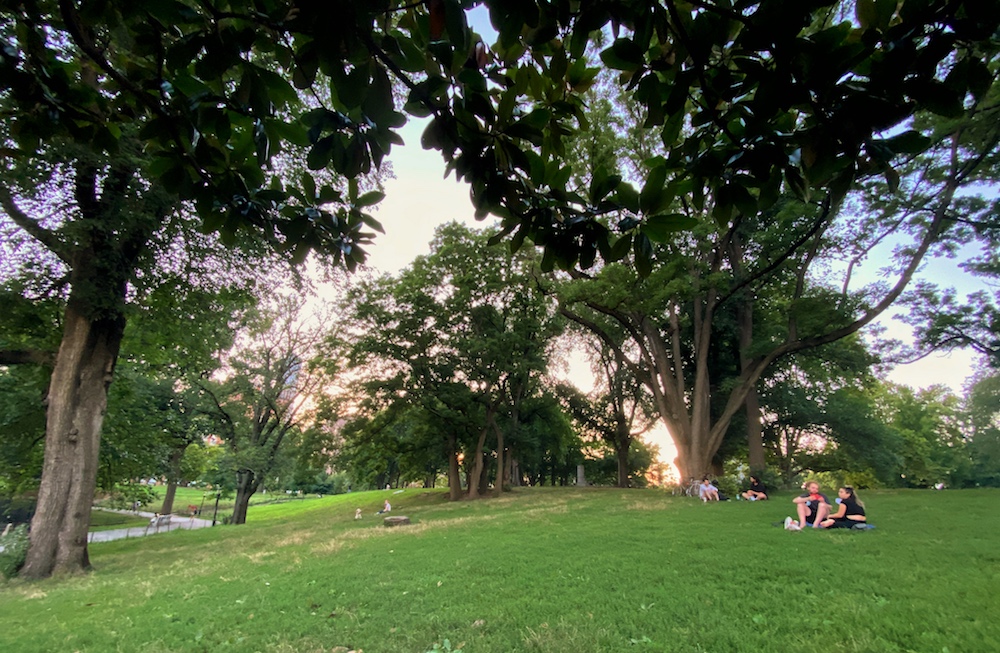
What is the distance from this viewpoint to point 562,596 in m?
5.03

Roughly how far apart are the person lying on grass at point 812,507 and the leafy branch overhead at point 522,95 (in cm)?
987

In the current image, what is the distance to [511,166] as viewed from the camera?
165 cm

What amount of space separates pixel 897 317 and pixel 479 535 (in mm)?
18021

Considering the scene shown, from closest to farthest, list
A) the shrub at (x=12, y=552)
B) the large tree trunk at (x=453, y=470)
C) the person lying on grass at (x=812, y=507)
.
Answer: the shrub at (x=12, y=552) < the person lying on grass at (x=812, y=507) < the large tree trunk at (x=453, y=470)

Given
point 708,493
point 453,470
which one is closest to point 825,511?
point 708,493

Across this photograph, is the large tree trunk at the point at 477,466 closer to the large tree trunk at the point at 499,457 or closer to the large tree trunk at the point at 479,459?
the large tree trunk at the point at 479,459

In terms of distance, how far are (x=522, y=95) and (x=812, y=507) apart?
10957 mm

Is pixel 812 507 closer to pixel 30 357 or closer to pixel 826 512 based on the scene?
pixel 826 512

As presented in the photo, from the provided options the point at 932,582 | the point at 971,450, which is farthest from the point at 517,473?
the point at 971,450

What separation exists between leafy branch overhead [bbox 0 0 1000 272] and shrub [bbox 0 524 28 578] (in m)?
10.6

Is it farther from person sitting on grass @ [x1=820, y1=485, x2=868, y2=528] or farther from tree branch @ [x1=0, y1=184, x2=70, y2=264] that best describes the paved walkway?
person sitting on grass @ [x1=820, y1=485, x2=868, y2=528]

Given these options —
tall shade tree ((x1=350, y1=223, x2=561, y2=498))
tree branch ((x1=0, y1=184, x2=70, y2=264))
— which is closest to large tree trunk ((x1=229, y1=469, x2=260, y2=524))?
tall shade tree ((x1=350, y1=223, x2=561, y2=498))

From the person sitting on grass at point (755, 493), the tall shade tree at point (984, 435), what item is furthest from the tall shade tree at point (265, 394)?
the tall shade tree at point (984, 435)

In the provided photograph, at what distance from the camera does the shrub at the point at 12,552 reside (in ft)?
27.3
